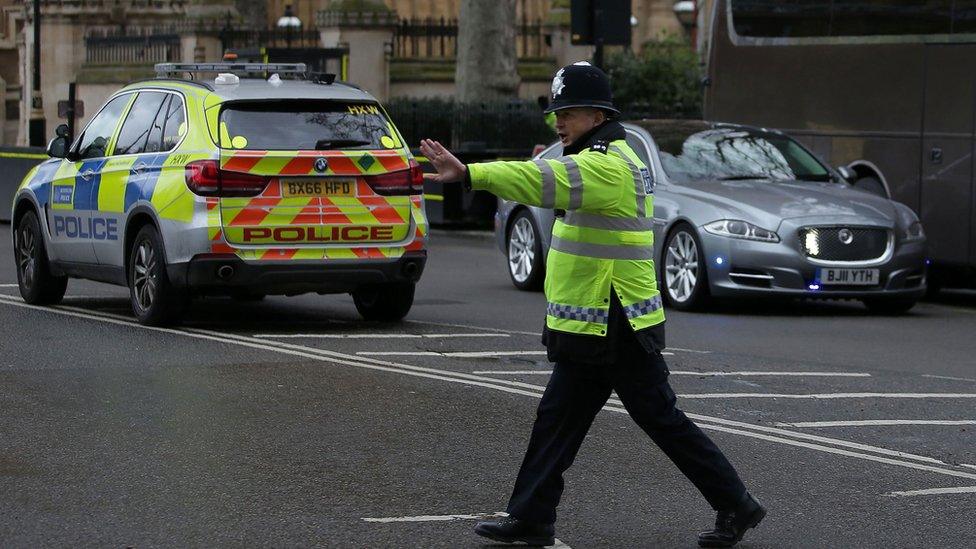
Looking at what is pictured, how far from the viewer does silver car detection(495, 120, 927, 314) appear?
14.1 m

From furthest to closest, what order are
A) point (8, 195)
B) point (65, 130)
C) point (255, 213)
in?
point (8, 195) → point (65, 130) → point (255, 213)

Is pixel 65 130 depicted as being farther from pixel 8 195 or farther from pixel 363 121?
pixel 8 195

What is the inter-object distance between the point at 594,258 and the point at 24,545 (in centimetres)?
212

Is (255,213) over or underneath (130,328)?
over

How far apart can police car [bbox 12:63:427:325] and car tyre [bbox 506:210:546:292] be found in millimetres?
3067

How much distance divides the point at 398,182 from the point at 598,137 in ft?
20.2

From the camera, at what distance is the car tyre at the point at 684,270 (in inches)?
564

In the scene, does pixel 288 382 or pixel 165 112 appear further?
pixel 165 112

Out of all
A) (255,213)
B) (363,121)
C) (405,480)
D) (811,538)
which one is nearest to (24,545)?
(405,480)

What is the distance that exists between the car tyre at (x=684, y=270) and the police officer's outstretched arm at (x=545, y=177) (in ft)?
26.9

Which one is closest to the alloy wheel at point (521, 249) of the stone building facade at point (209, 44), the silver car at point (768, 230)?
the silver car at point (768, 230)

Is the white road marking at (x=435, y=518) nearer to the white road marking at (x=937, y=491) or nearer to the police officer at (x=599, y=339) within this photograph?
the police officer at (x=599, y=339)

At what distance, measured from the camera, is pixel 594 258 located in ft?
20.5

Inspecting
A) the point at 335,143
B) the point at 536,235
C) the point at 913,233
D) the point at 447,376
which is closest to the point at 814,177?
the point at 913,233
